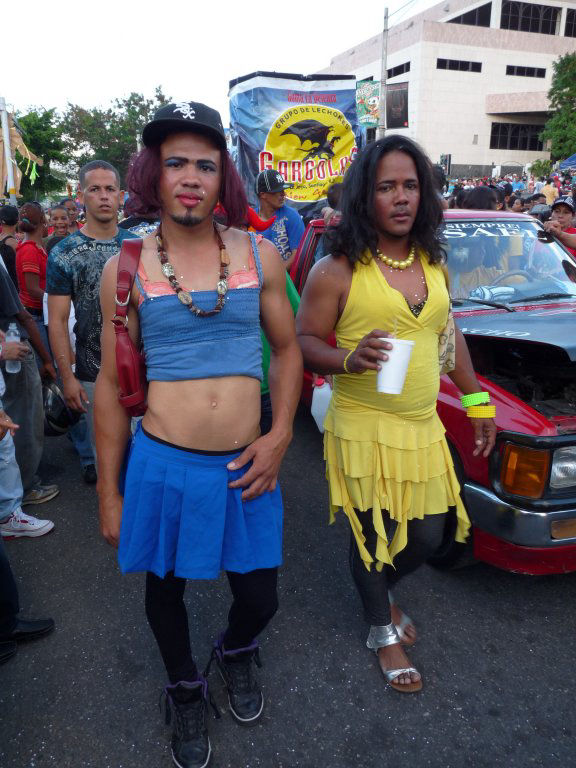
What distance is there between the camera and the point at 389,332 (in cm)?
210

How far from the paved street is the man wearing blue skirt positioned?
0.36 m

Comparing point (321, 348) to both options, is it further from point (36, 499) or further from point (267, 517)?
point (36, 499)

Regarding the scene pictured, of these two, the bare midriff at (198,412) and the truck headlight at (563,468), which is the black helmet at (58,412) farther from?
the truck headlight at (563,468)

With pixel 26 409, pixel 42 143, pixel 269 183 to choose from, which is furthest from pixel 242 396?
pixel 42 143

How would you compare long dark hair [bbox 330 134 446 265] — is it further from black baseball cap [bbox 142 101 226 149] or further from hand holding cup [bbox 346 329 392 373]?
black baseball cap [bbox 142 101 226 149]

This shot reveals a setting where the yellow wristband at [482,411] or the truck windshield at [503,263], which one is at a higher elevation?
the truck windshield at [503,263]

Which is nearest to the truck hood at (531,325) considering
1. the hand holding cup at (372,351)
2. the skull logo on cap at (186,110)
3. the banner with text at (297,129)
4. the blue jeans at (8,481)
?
the hand holding cup at (372,351)

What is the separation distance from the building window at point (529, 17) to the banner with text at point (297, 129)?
53757mm

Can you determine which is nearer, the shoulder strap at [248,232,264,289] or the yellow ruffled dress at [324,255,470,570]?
the shoulder strap at [248,232,264,289]

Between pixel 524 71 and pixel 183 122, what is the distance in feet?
198

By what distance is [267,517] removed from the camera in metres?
1.96

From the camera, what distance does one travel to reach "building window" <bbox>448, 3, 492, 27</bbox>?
50516mm

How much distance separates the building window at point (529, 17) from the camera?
165 feet

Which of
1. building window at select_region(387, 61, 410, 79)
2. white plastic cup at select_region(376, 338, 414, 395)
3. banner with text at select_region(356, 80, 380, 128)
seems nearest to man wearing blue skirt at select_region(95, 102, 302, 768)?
white plastic cup at select_region(376, 338, 414, 395)
